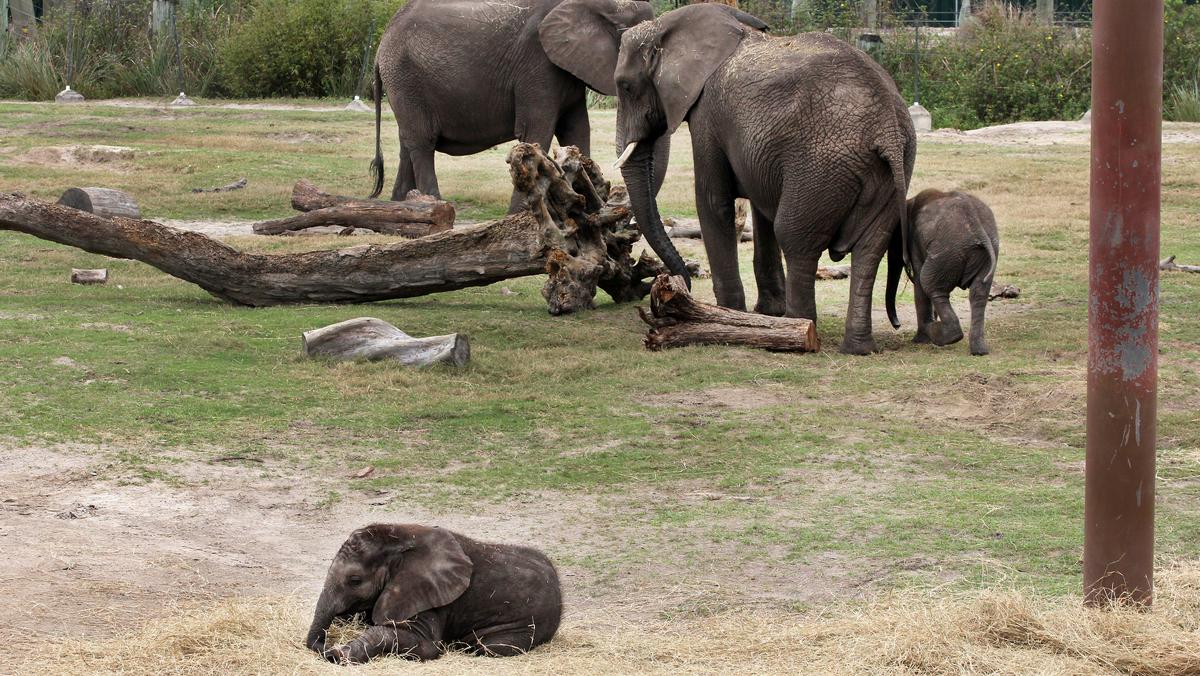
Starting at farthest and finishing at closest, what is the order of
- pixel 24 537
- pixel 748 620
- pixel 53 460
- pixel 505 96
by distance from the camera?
1. pixel 505 96
2. pixel 53 460
3. pixel 24 537
4. pixel 748 620

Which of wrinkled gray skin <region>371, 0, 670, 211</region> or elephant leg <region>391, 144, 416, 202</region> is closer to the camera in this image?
wrinkled gray skin <region>371, 0, 670, 211</region>

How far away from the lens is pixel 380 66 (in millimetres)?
16406

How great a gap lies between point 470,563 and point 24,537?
220 centimetres

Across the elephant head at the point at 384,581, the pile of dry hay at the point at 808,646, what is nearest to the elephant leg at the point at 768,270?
the pile of dry hay at the point at 808,646

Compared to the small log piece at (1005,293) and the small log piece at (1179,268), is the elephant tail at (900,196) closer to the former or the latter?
the small log piece at (1005,293)

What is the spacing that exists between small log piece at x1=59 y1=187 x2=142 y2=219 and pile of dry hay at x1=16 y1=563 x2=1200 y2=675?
1007 centimetres

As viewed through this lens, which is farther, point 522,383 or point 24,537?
point 522,383

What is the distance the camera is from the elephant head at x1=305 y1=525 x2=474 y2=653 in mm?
4910

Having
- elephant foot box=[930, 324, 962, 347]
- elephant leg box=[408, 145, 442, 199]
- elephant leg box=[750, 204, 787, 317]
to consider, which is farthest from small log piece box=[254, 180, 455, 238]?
elephant foot box=[930, 324, 962, 347]

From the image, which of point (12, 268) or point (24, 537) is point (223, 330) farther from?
point (24, 537)

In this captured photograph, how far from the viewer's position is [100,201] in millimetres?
14805

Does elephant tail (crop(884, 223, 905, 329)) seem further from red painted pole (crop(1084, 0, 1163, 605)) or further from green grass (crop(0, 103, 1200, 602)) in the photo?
red painted pole (crop(1084, 0, 1163, 605))

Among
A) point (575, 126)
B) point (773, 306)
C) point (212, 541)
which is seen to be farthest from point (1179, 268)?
point (212, 541)

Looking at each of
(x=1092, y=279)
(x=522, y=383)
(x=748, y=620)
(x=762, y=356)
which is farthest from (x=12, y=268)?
(x=1092, y=279)
